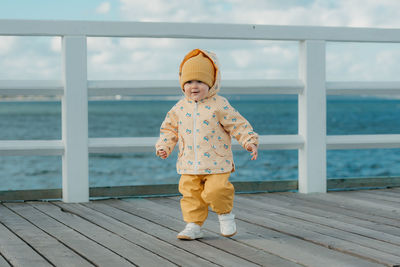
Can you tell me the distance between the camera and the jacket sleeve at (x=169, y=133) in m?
3.16

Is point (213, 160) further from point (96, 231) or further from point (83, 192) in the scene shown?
point (83, 192)

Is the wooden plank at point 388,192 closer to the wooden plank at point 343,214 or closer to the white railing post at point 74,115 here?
the wooden plank at point 343,214

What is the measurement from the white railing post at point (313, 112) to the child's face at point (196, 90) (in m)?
Answer: 1.73

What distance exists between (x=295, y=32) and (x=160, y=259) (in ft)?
8.13

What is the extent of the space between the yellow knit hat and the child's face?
0.08 ft

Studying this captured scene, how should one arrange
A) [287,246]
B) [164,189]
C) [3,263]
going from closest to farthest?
[3,263] → [287,246] → [164,189]

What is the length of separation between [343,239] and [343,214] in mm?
748

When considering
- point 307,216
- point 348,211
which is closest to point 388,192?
point 348,211

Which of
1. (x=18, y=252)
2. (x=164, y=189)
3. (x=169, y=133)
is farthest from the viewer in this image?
(x=164, y=189)

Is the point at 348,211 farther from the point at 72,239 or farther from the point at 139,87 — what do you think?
the point at 72,239

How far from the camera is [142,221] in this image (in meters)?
3.55

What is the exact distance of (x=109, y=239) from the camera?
A: 305 centimetres

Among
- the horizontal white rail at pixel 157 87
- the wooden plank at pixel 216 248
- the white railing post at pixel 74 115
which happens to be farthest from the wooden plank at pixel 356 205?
the white railing post at pixel 74 115

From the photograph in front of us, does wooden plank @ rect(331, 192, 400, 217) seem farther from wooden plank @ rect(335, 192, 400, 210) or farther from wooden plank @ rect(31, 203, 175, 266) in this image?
wooden plank @ rect(31, 203, 175, 266)
